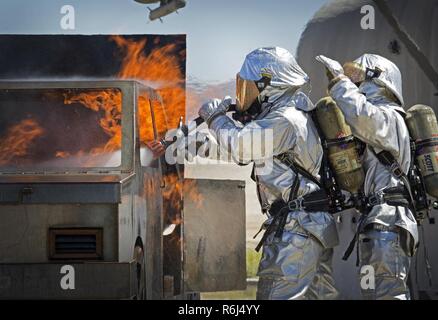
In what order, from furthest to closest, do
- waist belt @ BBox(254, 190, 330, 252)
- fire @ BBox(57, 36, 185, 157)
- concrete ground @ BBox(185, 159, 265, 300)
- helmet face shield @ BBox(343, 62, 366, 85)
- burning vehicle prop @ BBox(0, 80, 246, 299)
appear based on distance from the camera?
concrete ground @ BBox(185, 159, 265, 300), fire @ BBox(57, 36, 185, 157), helmet face shield @ BBox(343, 62, 366, 85), waist belt @ BBox(254, 190, 330, 252), burning vehicle prop @ BBox(0, 80, 246, 299)

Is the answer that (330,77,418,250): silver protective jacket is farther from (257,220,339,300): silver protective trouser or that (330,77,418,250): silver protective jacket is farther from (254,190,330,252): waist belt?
(257,220,339,300): silver protective trouser

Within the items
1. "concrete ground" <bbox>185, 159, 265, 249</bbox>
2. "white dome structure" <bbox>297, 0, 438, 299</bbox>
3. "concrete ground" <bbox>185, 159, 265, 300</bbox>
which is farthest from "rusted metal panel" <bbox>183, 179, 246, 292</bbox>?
"concrete ground" <bbox>185, 159, 265, 249</bbox>

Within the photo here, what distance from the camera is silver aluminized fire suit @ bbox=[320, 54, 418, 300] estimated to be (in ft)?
22.0

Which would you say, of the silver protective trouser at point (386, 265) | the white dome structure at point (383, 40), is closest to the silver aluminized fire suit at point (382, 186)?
the silver protective trouser at point (386, 265)

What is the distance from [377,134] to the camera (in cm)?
676

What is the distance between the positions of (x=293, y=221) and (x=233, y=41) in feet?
13.8

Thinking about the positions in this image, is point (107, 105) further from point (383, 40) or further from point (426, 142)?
point (383, 40)

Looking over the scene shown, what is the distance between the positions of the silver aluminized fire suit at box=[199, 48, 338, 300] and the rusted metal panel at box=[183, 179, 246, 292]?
1294mm

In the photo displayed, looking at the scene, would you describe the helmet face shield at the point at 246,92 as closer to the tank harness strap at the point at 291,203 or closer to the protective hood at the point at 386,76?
the tank harness strap at the point at 291,203

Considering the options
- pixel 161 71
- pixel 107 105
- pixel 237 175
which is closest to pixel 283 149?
pixel 107 105

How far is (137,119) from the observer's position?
7.00m

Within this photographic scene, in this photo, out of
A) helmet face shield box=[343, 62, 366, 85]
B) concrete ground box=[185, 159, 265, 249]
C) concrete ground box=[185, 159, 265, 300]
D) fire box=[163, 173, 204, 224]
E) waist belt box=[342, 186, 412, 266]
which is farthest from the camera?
concrete ground box=[185, 159, 265, 249]

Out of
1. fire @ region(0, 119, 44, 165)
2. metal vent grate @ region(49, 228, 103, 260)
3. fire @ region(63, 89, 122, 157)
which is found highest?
fire @ region(63, 89, 122, 157)

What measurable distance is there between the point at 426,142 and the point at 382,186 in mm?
475
